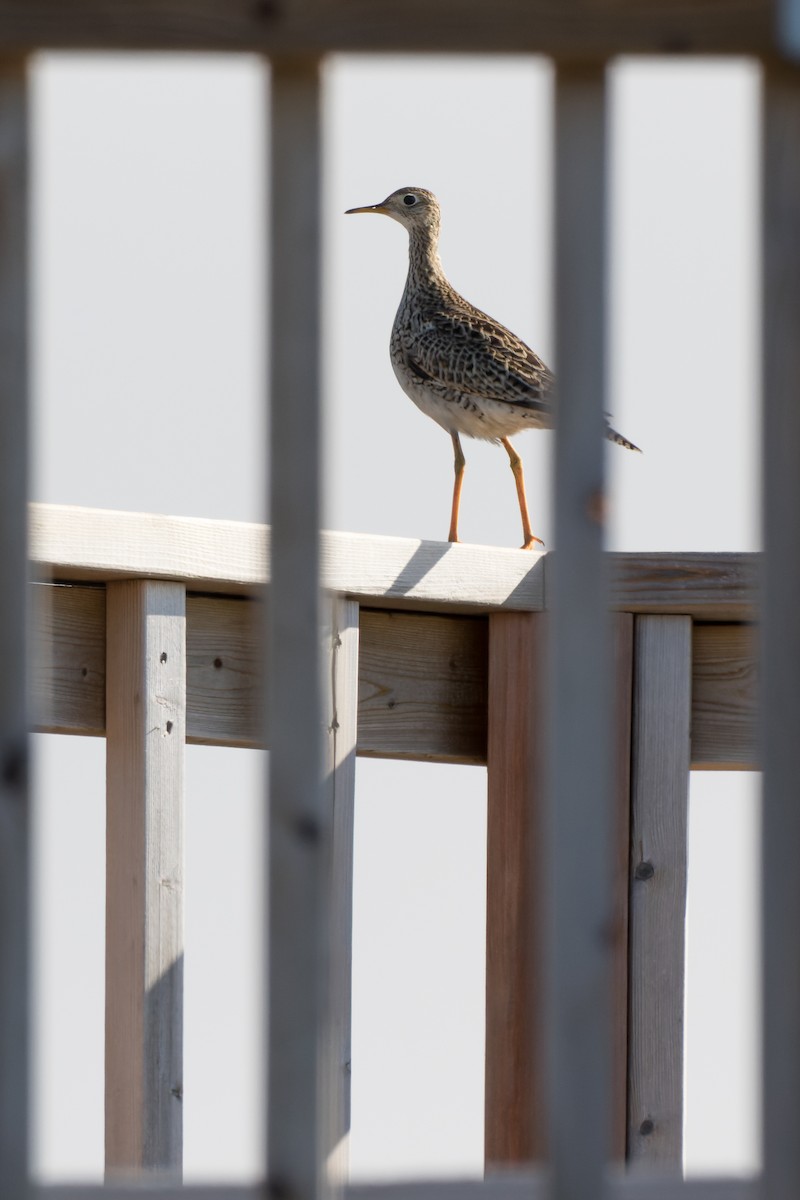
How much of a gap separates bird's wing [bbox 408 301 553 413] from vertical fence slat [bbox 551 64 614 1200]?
21.1ft

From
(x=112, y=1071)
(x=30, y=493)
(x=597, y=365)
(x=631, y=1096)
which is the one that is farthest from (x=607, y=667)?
(x=631, y=1096)

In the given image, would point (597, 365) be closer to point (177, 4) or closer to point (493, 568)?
point (177, 4)

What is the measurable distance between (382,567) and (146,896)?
2.87 feet

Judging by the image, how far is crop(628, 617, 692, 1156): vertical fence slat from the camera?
339 centimetres

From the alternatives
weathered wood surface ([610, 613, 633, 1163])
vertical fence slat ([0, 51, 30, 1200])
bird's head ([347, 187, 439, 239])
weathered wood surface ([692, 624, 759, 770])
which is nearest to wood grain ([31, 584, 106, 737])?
weathered wood surface ([610, 613, 633, 1163])

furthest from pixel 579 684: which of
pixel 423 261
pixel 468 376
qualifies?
pixel 423 261

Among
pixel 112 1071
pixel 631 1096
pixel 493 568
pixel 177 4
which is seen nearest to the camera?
pixel 177 4

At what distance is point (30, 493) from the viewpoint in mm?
1487

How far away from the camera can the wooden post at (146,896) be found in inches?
116

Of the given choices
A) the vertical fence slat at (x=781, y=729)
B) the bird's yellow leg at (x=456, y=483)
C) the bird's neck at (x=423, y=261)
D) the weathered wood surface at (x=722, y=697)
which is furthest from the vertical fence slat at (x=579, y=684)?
the bird's neck at (x=423, y=261)

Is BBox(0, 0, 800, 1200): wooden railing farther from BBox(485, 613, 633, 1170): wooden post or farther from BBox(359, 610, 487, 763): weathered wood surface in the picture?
BBox(359, 610, 487, 763): weathered wood surface

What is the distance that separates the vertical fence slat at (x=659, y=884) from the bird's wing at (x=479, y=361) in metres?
4.38

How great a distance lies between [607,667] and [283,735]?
28 cm

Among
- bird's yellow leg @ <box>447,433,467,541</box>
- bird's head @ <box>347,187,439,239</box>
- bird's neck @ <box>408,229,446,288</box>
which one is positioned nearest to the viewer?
bird's yellow leg @ <box>447,433,467,541</box>
